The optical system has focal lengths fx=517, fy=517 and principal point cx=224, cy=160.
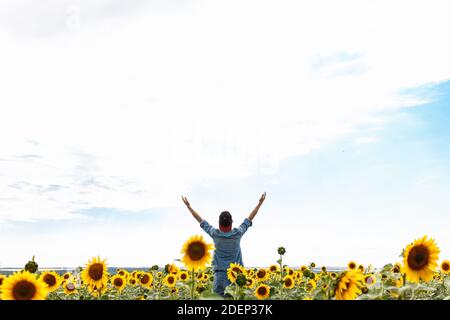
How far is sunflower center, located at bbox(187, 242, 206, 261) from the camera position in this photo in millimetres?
8930

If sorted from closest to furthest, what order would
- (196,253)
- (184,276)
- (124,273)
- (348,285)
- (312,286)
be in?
(348,285) → (196,253) → (184,276) → (312,286) → (124,273)

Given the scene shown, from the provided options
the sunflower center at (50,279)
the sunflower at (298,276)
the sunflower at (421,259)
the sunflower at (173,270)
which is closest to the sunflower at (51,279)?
the sunflower center at (50,279)

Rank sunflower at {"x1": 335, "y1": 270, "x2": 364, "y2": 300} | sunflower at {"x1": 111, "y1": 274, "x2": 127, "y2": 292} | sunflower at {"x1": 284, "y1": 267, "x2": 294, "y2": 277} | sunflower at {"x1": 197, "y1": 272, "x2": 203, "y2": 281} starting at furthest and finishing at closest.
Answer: sunflower at {"x1": 284, "y1": 267, "x2": 294, "y2": 277} → sunflower at {"x1": 197, "y1": 272, "x2": 203, "y2": 281} → sunflower at {"x1": 111, "y1": 274, "x2": 127, "y2": 292} → sunflower at {"x1": 335, "y1": 270, "x2": 364, "y2": 300}

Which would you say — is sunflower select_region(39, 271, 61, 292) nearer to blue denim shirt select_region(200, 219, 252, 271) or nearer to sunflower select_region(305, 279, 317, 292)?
blue denim shirt select_region(200, 219, 252, 271)

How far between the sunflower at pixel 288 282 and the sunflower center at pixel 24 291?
7.40 metres

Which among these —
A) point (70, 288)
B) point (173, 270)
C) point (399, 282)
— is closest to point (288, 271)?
point (173, 270)

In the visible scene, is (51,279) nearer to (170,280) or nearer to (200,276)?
(170,280)

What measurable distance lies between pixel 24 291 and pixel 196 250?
3.29m

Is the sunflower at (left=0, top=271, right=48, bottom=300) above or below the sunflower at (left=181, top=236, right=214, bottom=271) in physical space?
below

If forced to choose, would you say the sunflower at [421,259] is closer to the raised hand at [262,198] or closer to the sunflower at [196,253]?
the sunflower at [196,253]

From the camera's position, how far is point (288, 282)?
42.4 ft

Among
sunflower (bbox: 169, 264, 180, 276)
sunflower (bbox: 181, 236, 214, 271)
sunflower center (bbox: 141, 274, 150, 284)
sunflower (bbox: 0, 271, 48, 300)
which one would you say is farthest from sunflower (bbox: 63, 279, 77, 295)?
sunflower (bbox: 169, 264, 180, 276)

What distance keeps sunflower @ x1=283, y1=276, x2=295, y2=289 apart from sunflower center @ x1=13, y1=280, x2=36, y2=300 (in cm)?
740
